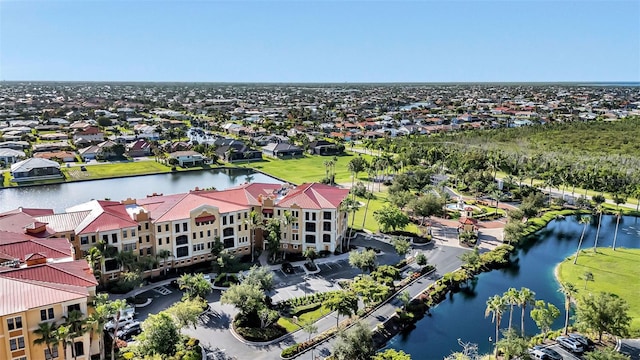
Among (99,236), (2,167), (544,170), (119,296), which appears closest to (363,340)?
(119,296)

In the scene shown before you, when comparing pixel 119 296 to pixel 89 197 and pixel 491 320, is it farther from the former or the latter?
pixel 89 197

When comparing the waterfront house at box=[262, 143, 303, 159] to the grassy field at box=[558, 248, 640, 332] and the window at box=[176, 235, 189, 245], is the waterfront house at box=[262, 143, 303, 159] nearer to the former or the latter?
the window at box=[176, 235, 189, 245]

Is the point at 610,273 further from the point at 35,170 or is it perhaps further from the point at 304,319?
the point at 35,170

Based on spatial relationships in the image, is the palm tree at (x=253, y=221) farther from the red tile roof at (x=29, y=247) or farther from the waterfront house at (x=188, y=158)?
the waterfront house at (x=188, y=158)

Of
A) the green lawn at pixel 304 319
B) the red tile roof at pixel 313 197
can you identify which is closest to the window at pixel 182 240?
the red tile roof at pixel 313 197

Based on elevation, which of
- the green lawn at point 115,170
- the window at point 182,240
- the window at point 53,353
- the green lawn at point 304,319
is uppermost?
the window at point 182,240

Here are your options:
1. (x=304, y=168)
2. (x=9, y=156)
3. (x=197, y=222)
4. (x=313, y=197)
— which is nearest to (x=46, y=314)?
(x=197, y=222)
